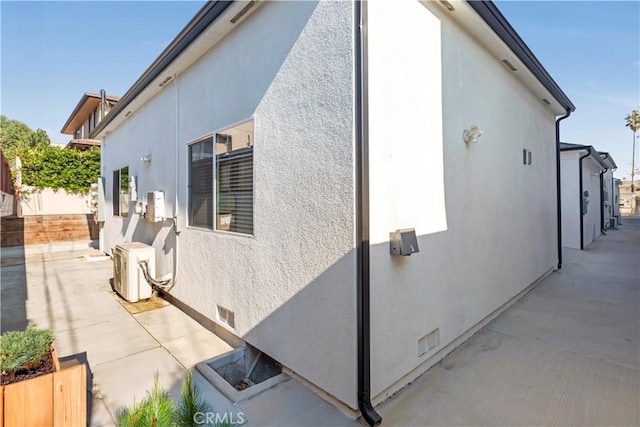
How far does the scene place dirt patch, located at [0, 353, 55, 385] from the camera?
6.64ft

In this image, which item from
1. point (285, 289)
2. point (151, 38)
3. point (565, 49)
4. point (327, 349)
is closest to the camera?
point (327, 349)

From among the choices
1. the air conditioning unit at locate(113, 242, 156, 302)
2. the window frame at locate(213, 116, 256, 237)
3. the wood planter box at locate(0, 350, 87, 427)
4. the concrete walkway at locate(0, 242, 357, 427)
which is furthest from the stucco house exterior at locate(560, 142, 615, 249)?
the wood planter box at locate(0, 350, 87, 427)

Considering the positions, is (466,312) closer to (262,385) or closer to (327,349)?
(327,349)

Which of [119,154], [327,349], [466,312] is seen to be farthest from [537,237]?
[119,154]

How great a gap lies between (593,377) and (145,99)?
8.00 m

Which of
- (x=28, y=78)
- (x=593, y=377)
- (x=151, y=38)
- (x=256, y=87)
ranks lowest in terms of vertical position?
(x=593, y=377)

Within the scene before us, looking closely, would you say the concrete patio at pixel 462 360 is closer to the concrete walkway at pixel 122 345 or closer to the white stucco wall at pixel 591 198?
the concrete walkway at pixel 122 345

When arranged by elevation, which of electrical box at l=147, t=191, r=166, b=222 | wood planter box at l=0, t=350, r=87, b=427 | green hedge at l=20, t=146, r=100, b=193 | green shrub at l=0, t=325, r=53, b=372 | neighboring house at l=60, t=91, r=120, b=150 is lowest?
wood planter box at l=0, t=350, r=87, b=427

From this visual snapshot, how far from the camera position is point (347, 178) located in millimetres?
2463

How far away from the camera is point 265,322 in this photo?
3.29 meters

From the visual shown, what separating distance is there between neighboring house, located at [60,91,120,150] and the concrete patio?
1340cm

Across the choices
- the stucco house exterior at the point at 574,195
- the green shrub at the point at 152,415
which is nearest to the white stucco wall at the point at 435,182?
the green shrub at the point at 152,415

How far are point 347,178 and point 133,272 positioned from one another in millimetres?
4676

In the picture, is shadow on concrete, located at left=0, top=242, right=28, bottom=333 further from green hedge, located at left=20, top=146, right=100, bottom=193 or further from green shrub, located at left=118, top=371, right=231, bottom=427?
green hedge, located at left=20, top=146, right=100, bottom=193
